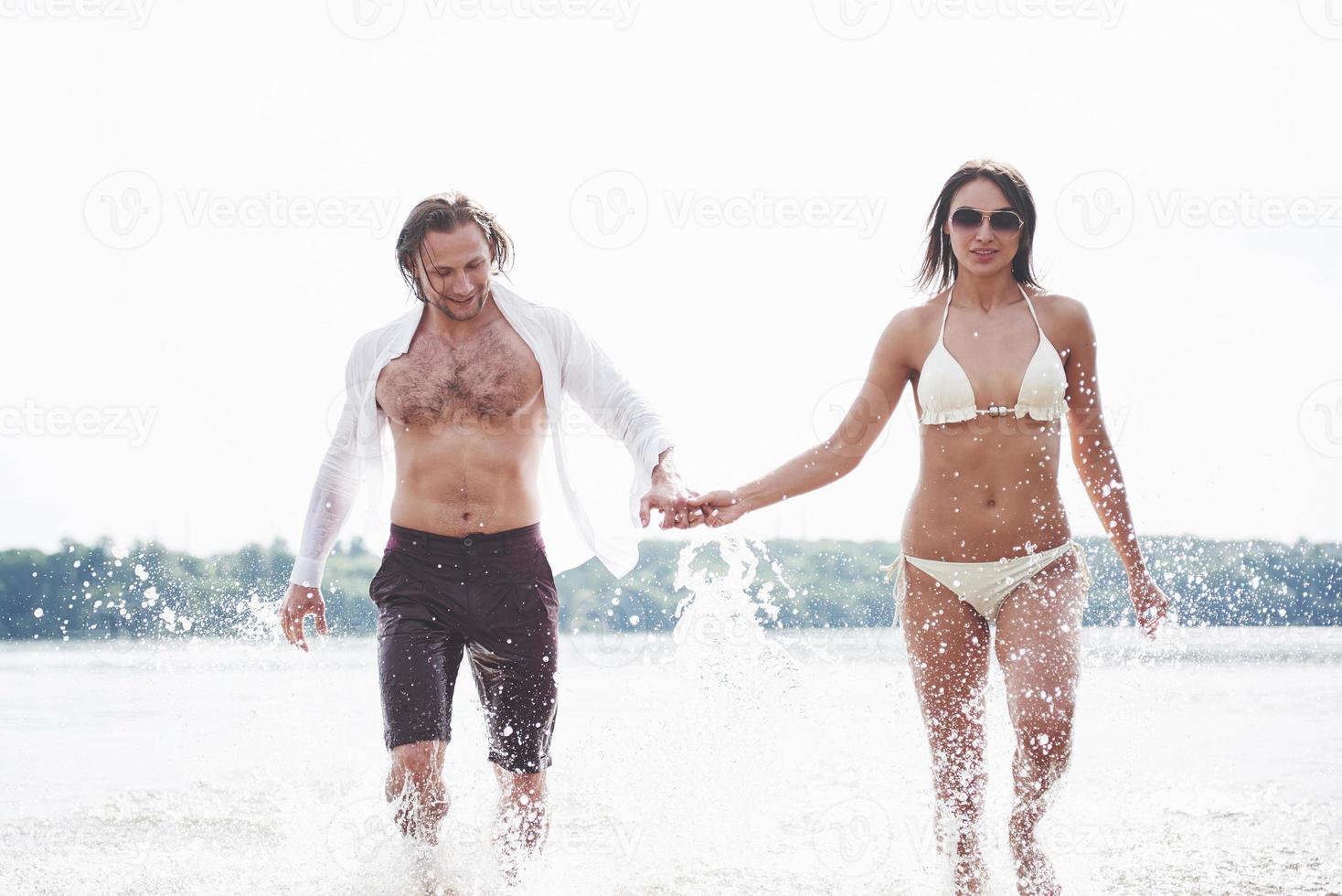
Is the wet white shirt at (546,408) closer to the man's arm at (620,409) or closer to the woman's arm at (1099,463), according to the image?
the man's arm at (620,409)

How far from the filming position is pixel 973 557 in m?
3.90

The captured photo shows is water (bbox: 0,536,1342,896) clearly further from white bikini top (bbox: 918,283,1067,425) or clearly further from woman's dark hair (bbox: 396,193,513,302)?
woman's dark hair (bbox: 396,193,513,302)

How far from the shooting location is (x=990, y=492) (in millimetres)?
3920

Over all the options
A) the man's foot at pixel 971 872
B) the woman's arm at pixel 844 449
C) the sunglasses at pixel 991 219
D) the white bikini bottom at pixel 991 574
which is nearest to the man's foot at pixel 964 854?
the man's foot at pixel 971 872

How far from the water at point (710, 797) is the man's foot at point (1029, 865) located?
0.39 m

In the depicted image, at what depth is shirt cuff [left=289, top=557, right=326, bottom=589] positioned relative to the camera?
186 inches

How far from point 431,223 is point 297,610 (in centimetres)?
156

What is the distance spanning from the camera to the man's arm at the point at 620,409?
4.58m

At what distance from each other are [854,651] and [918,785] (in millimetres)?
20909

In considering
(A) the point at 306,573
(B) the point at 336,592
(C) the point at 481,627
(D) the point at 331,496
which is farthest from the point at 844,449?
(B) the point at 336,592

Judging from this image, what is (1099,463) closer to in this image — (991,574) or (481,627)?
(991,574)

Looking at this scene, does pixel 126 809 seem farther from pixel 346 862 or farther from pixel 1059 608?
pixel 1059 608

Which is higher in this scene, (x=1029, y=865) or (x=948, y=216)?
(x=948, y=216)

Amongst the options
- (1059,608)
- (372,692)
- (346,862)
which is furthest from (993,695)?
(372,692)
